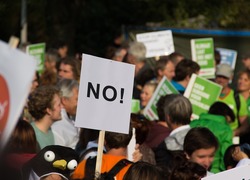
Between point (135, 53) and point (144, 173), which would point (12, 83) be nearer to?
point (144, 173)

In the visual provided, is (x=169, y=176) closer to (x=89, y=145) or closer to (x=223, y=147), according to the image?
(x=89, y=145)

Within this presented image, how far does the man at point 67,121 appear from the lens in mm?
6551

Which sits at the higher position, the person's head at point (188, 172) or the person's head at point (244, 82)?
the person's head at point (244, 82)

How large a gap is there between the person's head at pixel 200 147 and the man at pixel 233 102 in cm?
260

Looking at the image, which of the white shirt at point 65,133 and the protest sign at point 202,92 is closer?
the white shirt at point 65,133

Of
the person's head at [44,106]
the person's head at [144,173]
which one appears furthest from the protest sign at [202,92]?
the person's head at [144,173]

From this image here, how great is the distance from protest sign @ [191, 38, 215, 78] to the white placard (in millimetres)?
6246

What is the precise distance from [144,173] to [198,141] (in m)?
1.30

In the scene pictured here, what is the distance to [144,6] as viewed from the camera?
21.5 metres

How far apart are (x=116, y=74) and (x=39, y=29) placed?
16908 mm

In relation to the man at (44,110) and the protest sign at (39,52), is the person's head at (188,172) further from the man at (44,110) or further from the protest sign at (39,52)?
the protest sign at (39,52)

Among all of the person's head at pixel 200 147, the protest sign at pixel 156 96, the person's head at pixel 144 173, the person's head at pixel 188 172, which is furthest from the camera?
the protest sign at pixel 156 96

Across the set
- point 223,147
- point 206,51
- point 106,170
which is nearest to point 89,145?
point 106,170

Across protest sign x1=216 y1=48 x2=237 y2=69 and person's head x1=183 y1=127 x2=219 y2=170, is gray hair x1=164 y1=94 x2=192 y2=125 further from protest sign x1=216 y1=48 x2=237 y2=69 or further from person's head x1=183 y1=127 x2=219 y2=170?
protest sign x1=216 y1=48 x2=237 y2=69
